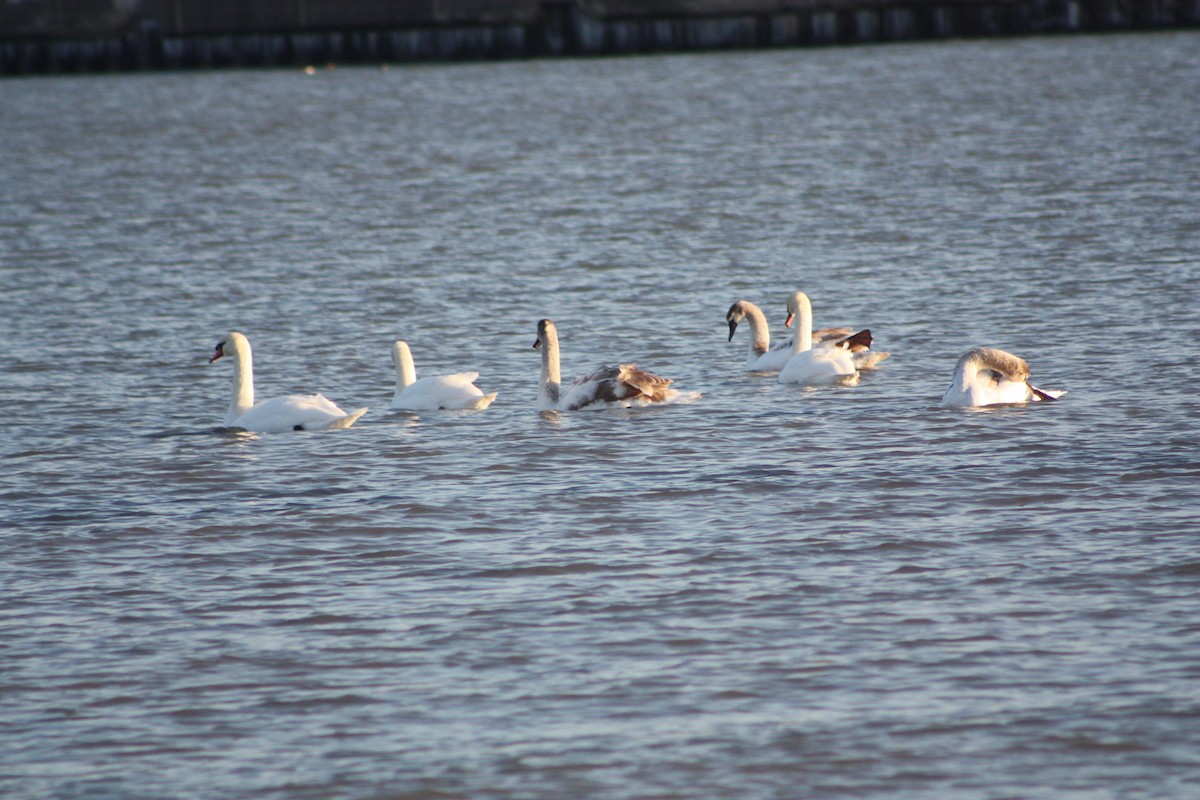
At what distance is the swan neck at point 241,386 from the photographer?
15109mm

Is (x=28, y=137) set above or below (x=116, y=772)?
above

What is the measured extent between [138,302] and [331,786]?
606 inches

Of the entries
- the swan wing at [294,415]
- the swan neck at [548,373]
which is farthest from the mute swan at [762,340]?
the swan wing at [294,415]

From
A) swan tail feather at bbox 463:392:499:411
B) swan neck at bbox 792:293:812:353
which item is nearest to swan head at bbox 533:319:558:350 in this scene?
swan tail feather at bbox 463:392:499:411

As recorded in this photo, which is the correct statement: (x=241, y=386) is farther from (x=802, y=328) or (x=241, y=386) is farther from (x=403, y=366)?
(x=802, y=328)

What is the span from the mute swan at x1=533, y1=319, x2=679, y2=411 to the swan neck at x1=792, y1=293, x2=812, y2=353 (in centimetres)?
173

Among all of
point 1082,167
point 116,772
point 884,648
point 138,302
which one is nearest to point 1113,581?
point 884,648

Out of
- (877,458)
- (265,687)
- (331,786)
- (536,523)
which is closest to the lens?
(331,786)

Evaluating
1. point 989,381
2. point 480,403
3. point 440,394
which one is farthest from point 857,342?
point 440,394

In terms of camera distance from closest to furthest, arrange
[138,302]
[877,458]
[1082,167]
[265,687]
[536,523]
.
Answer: [265,687], [536,523], [877,458], [138,302], [1082,167]

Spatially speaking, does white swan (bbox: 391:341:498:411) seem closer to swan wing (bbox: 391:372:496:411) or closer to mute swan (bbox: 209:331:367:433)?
swan wing (bbox: 391:372:496:411)

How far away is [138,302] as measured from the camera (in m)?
22.1

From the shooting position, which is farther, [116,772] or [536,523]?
[536,523]

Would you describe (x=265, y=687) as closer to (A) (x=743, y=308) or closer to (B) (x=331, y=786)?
(B) (x=331, y=786)
